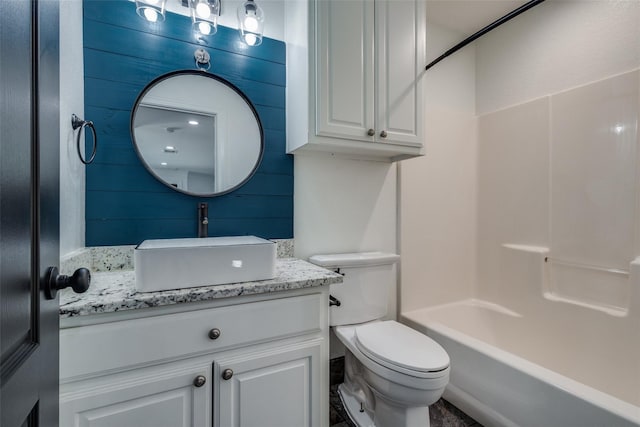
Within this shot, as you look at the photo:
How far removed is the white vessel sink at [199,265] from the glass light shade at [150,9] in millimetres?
1024

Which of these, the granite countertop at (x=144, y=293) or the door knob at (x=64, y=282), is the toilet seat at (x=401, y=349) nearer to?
the granite countertop at (x=144, y=293)

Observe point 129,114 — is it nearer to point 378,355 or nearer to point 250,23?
point 250,23

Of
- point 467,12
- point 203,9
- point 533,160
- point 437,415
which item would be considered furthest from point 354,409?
point 467,12

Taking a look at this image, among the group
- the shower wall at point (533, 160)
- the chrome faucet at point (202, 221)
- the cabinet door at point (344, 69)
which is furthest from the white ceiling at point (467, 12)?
the chrome faucet at point (202, 221)

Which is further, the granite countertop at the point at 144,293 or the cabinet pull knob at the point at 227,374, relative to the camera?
the cabinet pull knob at the point at 227,374

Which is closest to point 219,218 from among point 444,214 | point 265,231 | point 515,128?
point 265,231

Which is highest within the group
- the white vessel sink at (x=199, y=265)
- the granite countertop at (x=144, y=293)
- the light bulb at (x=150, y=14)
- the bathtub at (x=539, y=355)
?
the light bulb at (x=150, y=14)

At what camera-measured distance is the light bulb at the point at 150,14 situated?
1.27m

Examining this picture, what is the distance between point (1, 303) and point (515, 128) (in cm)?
251

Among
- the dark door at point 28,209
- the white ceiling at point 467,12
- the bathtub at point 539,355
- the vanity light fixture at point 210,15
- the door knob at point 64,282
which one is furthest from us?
the white ceiling at point 467,12

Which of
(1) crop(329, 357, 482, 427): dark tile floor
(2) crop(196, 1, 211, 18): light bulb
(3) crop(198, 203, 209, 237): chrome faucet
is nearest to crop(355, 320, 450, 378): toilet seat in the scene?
(1) crop(329, 357, 482, 427): dark tile floor

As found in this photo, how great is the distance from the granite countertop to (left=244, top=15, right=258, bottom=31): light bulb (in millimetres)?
1213

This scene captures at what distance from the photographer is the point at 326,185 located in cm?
171

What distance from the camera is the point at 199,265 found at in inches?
39.2
